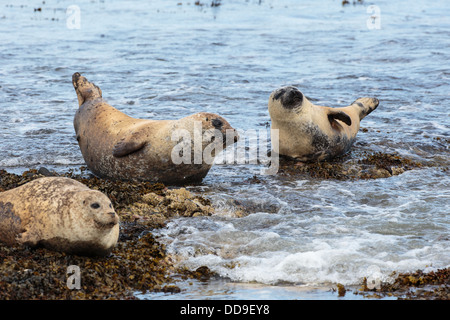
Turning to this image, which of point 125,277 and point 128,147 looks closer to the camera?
point 125,277

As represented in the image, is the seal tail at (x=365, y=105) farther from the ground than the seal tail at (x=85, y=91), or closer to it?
closer to it

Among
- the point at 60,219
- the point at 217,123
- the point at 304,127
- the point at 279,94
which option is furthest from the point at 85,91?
the point at 60,219

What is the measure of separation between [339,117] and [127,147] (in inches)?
122

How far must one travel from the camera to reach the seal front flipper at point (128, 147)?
22.7ft

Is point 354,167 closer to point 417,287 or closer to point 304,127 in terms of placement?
point 304,127

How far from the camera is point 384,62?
53.4ft

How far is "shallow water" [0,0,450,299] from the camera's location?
17.4 feet

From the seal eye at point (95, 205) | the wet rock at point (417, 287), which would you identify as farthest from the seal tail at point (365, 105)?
the seal eye at point (95, 205)

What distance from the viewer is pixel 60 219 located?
4.84m

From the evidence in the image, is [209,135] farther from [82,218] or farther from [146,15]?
[146,15]

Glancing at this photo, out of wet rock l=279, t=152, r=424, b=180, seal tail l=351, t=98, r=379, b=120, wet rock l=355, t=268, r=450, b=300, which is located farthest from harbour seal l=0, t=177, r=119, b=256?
seal tail l=351, t=98, r=379, b=120

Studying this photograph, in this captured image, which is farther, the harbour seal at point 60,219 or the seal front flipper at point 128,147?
the seal front flipper at point 128,147

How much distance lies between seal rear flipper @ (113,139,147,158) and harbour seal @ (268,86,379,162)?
2.07 m

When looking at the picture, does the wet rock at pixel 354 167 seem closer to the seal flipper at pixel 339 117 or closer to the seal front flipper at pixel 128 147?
the seal flipper at pixel 339 117
